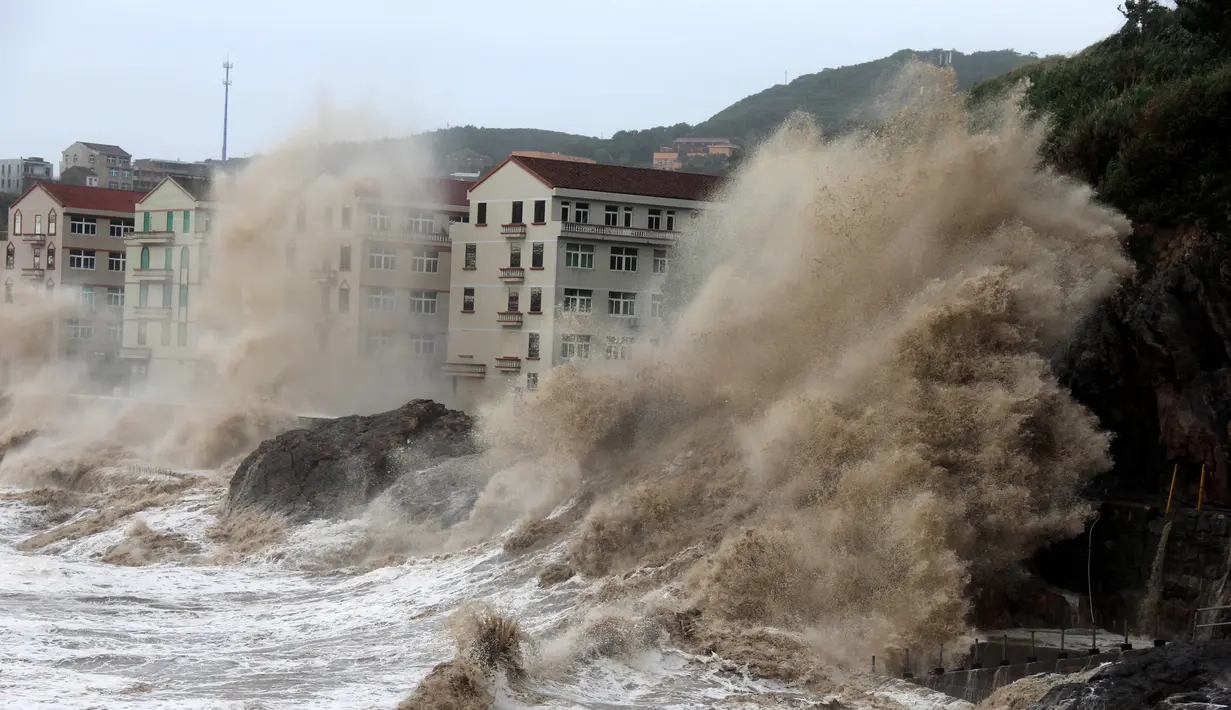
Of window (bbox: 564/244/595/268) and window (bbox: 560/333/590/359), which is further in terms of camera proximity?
window (bbox: 564/244/595/268)

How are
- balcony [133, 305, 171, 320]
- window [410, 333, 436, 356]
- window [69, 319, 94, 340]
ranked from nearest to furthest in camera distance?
window [410, 333, 436, 356] < balcony [133, 305, 171, 320] < window [69, 319, 94, 340]

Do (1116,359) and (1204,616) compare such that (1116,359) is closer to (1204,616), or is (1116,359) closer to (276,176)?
(1204,616)

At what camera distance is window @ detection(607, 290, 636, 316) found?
46844mm

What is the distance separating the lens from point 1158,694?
15219 millimetres

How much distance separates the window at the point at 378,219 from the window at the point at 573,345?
817 centimetres

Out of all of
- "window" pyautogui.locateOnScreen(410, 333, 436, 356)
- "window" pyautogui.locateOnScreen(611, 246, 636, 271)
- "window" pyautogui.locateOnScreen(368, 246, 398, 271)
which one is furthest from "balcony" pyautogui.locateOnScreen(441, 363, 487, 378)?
"window" pyautogui.locateOnScreen(611, 246, 636, 271)

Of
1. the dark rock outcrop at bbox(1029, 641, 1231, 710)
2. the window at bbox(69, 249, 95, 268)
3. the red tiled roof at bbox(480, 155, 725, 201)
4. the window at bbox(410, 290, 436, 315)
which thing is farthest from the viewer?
the window at bbox(69, 249, 95, 268)

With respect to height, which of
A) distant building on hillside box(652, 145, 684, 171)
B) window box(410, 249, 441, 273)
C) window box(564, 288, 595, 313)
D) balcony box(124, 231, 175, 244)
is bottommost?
window box(564, 288, 595, 313)

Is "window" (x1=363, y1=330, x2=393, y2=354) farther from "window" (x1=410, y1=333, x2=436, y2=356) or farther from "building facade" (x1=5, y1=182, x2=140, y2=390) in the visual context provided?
"building facade" (x1=5, y1=182, x2=140, y2=390)

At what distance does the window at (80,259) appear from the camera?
66.1 meters

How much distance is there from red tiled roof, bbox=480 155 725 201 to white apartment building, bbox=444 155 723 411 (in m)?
0.04

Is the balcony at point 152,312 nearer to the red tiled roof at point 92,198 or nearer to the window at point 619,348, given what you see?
the red tiled roof at point 92,198

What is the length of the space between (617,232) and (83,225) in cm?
3121

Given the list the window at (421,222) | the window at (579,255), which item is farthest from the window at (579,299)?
the window at (421,222)
